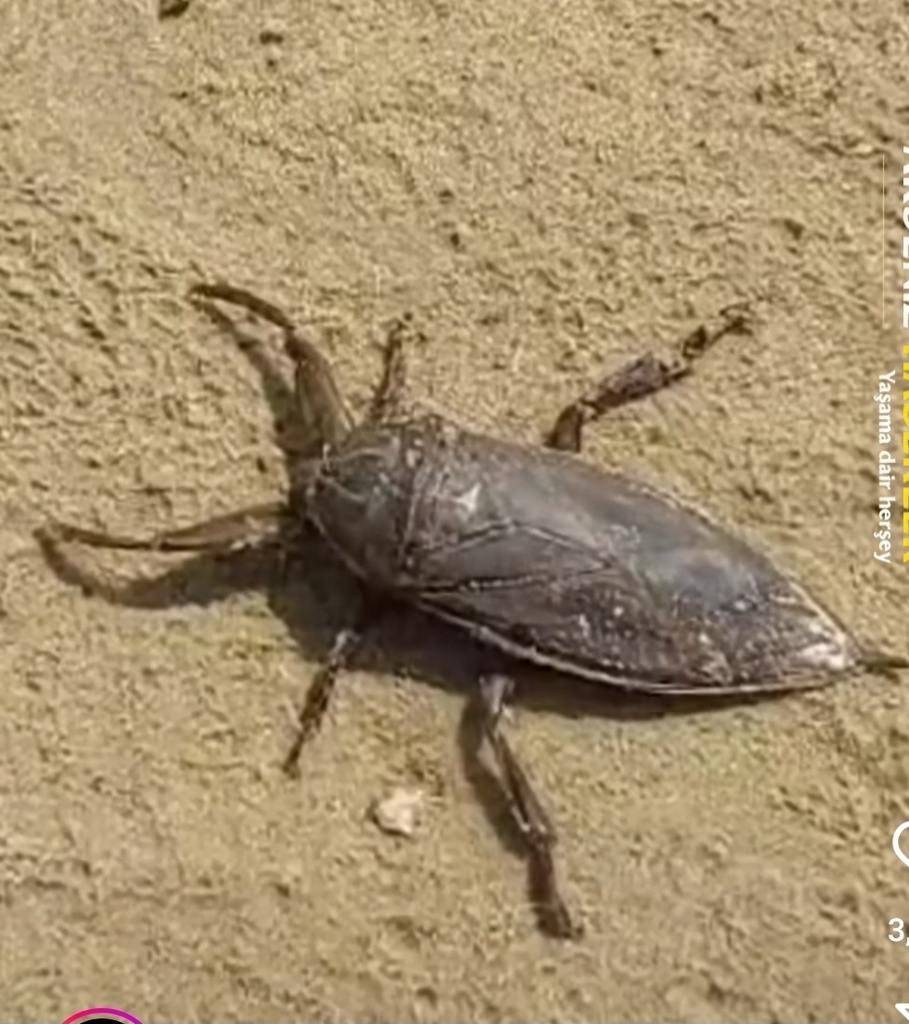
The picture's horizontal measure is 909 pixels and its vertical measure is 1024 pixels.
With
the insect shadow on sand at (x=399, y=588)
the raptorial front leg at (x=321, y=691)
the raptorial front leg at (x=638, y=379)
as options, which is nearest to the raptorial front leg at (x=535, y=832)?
the insect shadow on sand at (x=399, y=588)

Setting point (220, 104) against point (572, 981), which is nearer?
point (572, 981)

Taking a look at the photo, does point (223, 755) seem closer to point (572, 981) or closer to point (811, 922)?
point (572, 981)

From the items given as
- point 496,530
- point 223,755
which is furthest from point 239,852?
point 496,530

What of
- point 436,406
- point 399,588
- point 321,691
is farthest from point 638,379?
point 321,691

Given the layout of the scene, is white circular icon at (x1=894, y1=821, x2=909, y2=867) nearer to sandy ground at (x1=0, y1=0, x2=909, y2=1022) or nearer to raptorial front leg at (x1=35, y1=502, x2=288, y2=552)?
sandy ground at (x1=0, y1=0, x2=909, y2=1022)

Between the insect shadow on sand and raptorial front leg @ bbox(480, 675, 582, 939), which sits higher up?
the insect shadow on sand

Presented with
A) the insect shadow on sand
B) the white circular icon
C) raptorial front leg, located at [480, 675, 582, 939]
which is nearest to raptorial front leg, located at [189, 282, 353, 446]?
the insect shadow on sand
